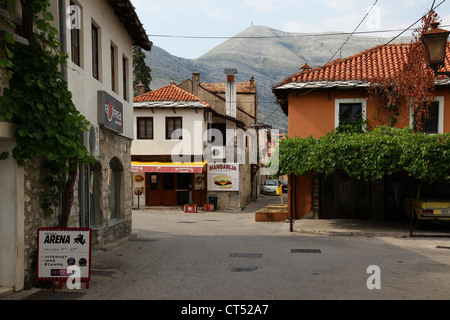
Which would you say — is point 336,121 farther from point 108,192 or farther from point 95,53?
point 95,53

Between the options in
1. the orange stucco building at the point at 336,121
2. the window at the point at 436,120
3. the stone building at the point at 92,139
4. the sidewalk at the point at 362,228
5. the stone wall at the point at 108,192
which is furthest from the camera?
the orange stucco building at the point at 336,121

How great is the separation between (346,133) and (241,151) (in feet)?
46.9

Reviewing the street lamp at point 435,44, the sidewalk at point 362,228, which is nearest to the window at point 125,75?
the sidewalk at point 362,228

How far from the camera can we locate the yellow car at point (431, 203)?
15859 mm

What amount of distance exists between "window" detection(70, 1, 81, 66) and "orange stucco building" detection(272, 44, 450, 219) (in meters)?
10.9

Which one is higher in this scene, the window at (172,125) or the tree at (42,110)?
the window at (172,125)

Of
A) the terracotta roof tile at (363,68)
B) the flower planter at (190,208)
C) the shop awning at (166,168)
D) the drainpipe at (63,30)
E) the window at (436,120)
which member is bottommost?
the flower planter at (190,208)

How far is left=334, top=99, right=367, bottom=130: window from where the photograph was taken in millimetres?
19547

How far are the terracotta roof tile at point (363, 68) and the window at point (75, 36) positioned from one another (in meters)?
10.9

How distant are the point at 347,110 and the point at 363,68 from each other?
2.43m

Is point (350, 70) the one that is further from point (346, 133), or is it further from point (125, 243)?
point (125, 243)

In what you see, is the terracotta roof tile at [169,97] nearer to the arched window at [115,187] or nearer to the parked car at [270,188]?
the arched window at [115,187]

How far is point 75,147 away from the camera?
774 cm
